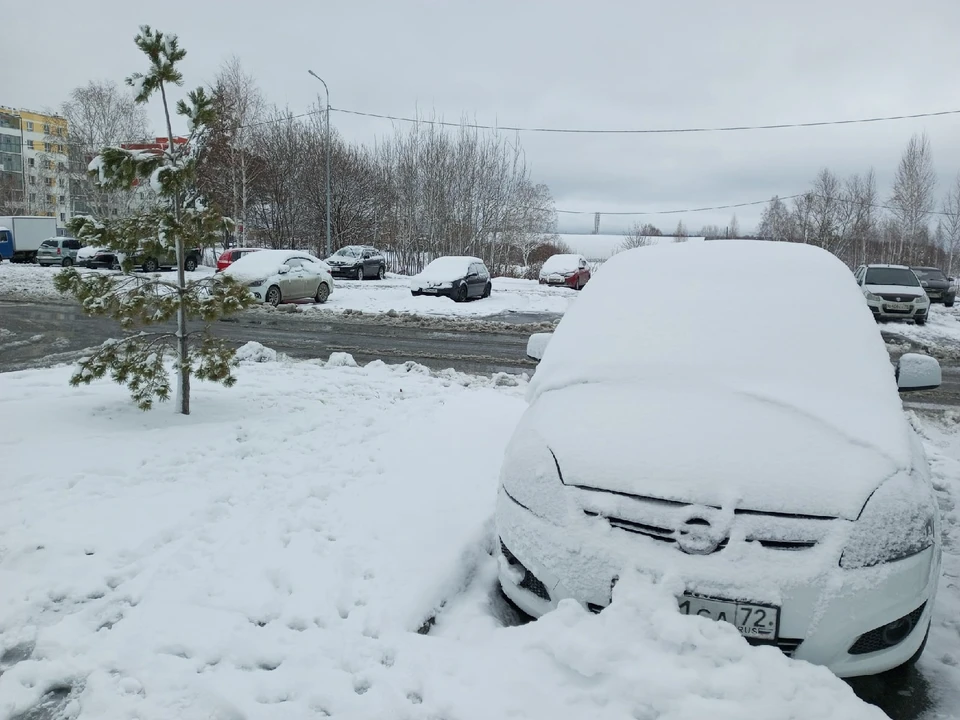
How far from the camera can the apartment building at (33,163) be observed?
220 ft

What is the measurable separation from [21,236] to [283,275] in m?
33.8

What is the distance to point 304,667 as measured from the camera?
8.45 feet

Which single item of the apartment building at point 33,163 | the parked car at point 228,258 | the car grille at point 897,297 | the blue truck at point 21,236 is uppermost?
the apartment building at point 33,163

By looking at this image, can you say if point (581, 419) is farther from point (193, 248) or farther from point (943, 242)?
point (943, 242)

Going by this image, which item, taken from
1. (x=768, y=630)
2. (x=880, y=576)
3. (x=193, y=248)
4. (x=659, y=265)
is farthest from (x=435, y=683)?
(x=193, y=248)

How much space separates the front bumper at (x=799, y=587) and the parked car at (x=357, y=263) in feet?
99.2

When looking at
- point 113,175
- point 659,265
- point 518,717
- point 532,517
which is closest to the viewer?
point 518,717

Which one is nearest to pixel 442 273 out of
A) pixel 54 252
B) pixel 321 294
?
pixel 321 294

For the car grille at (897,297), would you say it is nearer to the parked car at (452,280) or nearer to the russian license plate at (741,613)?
the parked car at (452,280)

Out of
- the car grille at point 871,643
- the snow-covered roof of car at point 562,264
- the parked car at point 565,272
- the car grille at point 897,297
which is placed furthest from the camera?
the snow-covered roof of car at point 562,264

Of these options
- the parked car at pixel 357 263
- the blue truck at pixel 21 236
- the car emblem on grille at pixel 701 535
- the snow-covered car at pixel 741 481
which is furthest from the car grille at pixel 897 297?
the blue truck at pixel 21 236

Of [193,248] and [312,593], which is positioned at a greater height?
[193,248]

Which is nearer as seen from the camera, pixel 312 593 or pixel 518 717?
pixel 518 717

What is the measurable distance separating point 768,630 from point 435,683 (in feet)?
4.12
